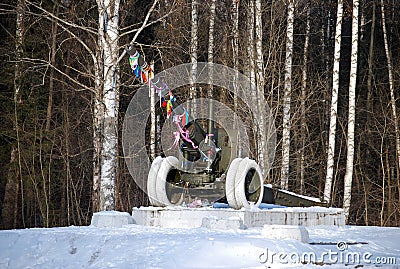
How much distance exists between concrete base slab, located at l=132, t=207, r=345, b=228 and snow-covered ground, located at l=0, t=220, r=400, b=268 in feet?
5.68

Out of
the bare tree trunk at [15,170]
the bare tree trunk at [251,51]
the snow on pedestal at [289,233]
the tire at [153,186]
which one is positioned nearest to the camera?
the snow on pedestal at [289,233]

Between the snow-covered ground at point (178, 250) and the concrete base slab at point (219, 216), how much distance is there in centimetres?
173

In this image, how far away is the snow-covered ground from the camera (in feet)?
27.8

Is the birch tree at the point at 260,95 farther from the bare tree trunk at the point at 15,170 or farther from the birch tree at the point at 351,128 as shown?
the bare tree trunk at the point at 15,170

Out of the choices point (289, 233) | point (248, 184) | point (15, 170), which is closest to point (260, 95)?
point (248, 184)

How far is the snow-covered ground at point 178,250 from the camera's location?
846 cm

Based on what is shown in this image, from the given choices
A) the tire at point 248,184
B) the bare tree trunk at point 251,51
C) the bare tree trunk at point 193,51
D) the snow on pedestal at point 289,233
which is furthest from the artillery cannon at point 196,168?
the bare tree trunk at point 193,51

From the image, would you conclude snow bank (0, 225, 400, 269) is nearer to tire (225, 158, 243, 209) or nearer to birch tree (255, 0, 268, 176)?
tire (225, 158, 243, 209)

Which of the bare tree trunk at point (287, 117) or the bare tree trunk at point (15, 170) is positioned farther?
the bare tree trunk at point (15, 170)

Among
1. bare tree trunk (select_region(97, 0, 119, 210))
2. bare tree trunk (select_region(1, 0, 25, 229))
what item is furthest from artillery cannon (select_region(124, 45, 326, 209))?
bare tree trunk (select_region(1, 0, 25, 229))

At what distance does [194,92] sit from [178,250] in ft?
42.7

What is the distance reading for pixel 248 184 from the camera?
44.9ft

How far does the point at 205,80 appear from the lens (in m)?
22.5

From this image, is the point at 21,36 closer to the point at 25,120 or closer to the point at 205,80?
the point at 25,120
